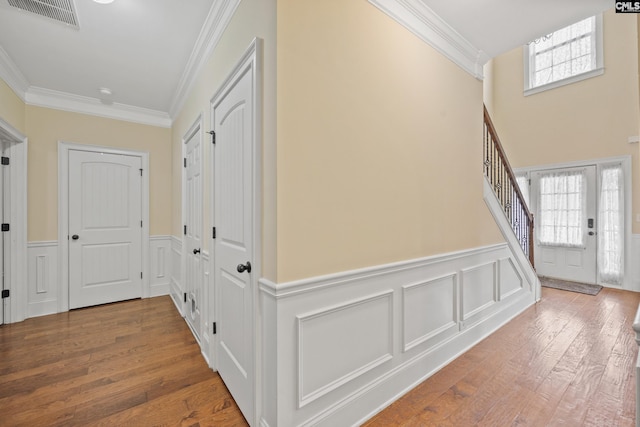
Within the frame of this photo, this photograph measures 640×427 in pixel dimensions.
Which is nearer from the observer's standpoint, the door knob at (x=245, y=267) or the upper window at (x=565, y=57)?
the door knob at (x=245, y=267)

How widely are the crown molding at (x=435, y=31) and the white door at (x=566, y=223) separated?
3565mm

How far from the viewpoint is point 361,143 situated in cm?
170

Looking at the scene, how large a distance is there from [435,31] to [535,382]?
8.76 feet

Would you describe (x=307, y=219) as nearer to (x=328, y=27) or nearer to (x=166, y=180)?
(x=328, y=27)

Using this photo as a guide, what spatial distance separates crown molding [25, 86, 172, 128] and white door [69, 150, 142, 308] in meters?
0.53

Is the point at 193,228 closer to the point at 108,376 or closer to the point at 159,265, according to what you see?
the point at 108,376

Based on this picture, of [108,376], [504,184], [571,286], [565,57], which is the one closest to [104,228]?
[108,376]

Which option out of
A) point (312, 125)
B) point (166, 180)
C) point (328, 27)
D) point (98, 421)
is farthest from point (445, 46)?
point (166, 180)

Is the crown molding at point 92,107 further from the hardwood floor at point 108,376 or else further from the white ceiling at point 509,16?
the white ceiling at point 509,16

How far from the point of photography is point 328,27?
1.54m

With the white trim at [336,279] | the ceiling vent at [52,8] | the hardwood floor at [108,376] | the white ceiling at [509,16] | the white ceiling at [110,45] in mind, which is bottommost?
the hardwood floor at [108,376]

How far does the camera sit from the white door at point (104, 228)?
3.55m

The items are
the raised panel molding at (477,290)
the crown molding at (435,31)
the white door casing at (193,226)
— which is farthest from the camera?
the white door casing at (193,226)

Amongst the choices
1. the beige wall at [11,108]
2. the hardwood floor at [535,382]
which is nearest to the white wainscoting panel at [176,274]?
the beige wall at [11,108]
